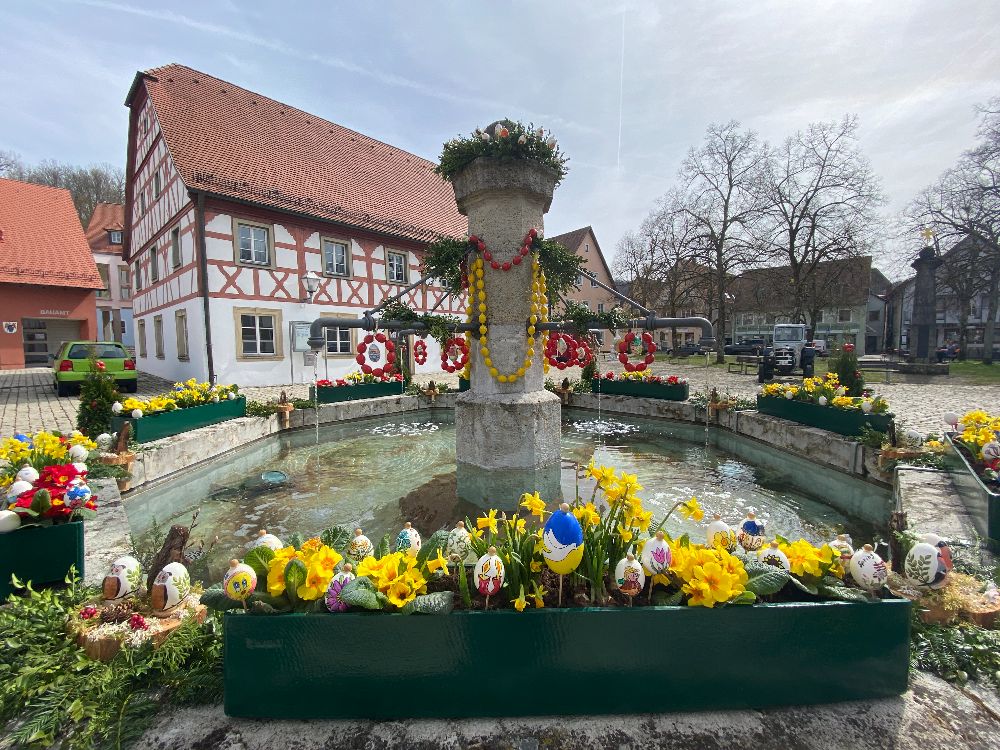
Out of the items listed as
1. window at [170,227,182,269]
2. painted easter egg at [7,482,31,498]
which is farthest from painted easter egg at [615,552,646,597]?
window at [170,227,182,269]

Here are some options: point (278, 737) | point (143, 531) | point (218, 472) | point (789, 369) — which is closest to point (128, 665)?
point (278, 737)

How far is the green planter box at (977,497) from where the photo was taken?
103 inches

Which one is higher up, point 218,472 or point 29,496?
point 29,496

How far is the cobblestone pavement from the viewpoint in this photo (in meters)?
A: 8.15

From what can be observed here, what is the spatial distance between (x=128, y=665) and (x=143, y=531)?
9.07 ft

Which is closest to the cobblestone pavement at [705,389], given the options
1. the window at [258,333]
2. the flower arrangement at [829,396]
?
the window at [258,333]

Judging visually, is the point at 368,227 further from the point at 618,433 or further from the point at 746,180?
the point at 746,180

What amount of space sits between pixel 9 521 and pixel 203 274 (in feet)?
42.1

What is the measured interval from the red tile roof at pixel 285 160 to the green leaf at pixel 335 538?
1430 centimetres

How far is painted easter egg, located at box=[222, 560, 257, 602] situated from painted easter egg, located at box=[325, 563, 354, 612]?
26 cm

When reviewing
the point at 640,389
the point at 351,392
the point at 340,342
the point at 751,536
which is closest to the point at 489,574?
the point at 751,536

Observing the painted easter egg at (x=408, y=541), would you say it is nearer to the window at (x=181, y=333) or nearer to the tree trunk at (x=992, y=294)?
the window at (x=181, y=333)

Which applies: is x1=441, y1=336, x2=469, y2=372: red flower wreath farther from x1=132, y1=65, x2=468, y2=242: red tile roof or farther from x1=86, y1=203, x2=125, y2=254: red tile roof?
x1=86, y1=203, x2=125, y2=254: red tile roof

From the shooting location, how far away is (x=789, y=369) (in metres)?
16.2
